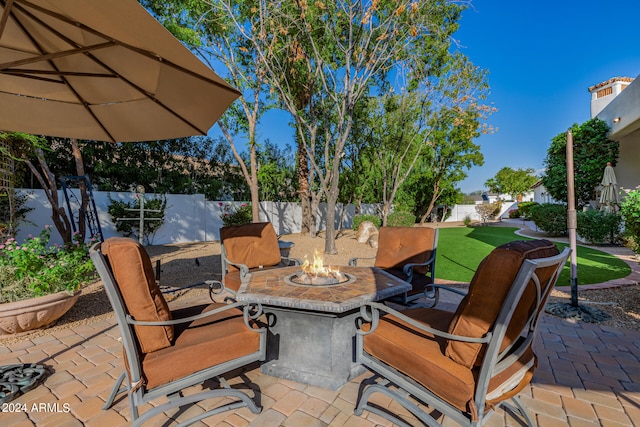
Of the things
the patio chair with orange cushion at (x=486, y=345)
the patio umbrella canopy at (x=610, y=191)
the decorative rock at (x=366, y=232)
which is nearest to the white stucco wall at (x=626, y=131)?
the patio umbrella canopy at (x=610, y=191)

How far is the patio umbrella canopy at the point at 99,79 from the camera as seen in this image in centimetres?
190

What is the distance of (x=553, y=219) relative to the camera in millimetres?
12039

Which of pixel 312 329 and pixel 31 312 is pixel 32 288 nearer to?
pixel 31 312

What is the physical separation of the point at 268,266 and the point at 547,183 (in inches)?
542

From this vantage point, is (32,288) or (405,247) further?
(405,247)

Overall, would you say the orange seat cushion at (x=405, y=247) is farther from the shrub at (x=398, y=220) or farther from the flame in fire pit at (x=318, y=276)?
the shrub at (x=398, y=220)

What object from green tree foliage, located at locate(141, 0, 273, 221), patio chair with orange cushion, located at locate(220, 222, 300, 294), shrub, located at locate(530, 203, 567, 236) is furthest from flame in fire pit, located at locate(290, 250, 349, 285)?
shrub, located at locate(530, 203, 567, 236)

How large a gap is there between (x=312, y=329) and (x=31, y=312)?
3133mm

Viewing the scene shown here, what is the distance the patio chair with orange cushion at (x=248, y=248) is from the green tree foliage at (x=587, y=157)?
12.0 metres

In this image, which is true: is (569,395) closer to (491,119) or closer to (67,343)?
(67,343)

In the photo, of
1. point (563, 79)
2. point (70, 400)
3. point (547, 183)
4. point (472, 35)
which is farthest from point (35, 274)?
point (563, 79)

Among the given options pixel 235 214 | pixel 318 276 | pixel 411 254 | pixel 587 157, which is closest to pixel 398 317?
pixel 318 276

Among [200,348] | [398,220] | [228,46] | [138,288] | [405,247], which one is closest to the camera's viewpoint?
[138,288]

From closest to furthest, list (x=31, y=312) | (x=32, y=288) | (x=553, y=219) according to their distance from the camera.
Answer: (x=31, y=312) → (x=32, y=288) → (x=553, y=219)
